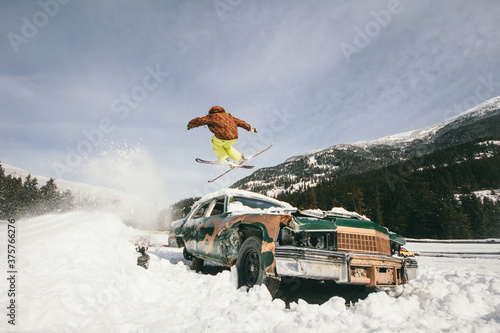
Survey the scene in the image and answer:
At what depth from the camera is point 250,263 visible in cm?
364

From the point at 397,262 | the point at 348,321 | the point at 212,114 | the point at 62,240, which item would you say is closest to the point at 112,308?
the point at 62,240

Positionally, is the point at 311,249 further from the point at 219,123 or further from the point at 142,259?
the point at 219,123

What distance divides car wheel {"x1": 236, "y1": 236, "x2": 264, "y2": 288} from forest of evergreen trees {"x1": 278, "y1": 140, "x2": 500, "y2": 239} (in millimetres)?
50020

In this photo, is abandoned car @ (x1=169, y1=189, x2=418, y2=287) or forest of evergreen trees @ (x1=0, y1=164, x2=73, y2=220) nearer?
abandoned car @ (x1=169, y1=189, x2=418, y2=287)

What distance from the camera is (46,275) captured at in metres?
2.64

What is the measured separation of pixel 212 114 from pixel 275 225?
148 inches

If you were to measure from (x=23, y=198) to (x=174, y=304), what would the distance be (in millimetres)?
69364

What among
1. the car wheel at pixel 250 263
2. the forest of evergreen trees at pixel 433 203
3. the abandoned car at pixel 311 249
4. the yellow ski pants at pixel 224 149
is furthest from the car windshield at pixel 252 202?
→ the forest of evergreen trees at pixel 433 203

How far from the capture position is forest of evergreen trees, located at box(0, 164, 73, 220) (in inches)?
1922

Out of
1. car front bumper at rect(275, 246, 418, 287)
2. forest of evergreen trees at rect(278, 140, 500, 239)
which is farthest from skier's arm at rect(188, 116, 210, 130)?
forest of evergreen trees at rect(278, 140, 500, 239)

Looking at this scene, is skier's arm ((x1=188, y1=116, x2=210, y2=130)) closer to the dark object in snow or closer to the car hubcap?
the dark object in snow

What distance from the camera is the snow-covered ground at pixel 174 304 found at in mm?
2203

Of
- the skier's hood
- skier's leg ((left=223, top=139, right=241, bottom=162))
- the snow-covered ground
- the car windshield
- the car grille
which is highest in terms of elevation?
the skier's hood

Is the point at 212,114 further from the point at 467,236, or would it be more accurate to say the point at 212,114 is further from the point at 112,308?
the point at 467,236
